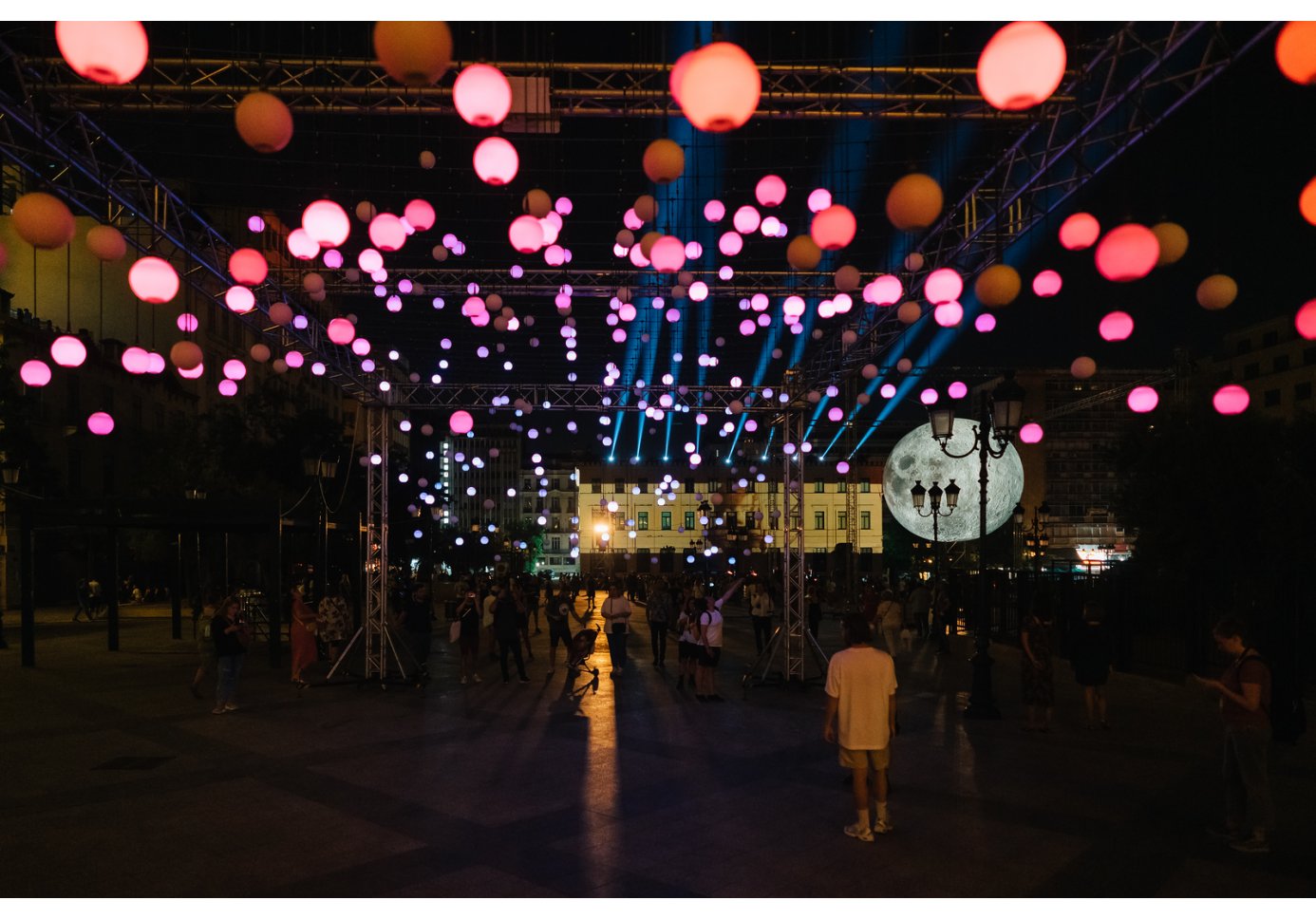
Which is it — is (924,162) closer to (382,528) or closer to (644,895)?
(382,528)

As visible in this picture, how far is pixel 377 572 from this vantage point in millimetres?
16391

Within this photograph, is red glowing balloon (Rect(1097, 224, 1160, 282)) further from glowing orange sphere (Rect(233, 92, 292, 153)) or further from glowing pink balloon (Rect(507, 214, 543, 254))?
glowing orange sphere (Rect(233, 92, 292, 153))

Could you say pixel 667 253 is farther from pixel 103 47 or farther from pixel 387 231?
pixel 103 47

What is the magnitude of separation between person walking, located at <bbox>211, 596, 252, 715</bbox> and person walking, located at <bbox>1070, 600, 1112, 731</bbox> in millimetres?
10203

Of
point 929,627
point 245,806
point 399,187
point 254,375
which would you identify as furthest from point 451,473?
point 245,806

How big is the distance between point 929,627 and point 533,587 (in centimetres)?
1260

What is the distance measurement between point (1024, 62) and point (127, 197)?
1067 cm

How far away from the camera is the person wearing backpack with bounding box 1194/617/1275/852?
6.62 metres

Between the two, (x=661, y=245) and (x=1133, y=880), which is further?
(x=661, y=245)

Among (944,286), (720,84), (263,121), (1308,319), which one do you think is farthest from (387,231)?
(1308,319)

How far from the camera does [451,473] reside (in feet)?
389

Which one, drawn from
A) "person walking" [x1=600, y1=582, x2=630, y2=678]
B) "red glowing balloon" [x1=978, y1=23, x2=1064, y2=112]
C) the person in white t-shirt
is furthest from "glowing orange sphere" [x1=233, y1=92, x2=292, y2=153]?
"person walking" [x1=600, y1=582, x2=630, y2=678]

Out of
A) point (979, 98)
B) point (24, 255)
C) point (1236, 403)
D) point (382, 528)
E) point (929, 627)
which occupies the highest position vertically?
point (24, 255)

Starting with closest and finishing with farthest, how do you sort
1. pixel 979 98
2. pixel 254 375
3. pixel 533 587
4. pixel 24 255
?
pixel 979 98
pixel 533 587
pixel 24 255
pixel 254 375
